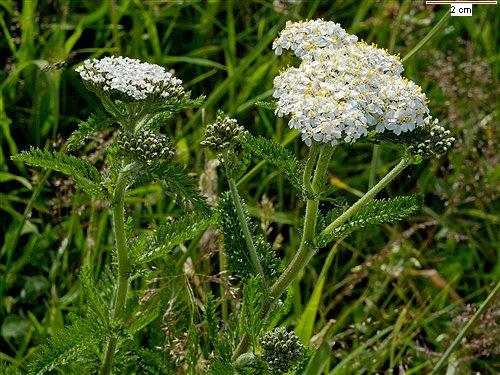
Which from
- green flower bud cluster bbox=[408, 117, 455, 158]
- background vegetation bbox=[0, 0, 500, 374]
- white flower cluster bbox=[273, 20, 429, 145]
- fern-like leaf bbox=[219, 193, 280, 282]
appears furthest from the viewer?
background vegetation bbox=[0, 0, 500, 374]

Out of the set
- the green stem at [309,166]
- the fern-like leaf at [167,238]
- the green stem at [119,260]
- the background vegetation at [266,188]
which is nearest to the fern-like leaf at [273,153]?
the green stem at [309,166]

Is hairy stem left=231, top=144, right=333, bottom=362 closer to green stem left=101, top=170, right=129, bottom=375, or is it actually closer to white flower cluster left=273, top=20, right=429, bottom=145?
white flower cluster left=273, top=20, right=429, bottom=145

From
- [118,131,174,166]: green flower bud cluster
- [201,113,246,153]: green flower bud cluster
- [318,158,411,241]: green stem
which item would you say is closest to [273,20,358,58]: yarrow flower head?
[201,113,246,153]: green flower bud cluster

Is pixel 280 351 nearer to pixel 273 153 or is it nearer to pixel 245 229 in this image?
pixel 245 229

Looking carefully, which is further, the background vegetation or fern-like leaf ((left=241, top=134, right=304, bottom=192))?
the background vegetation

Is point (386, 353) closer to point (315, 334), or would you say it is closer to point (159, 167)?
point (315, 334)

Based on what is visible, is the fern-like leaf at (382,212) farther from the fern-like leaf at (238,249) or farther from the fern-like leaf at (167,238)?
the fern-like leaf at (167,238)
